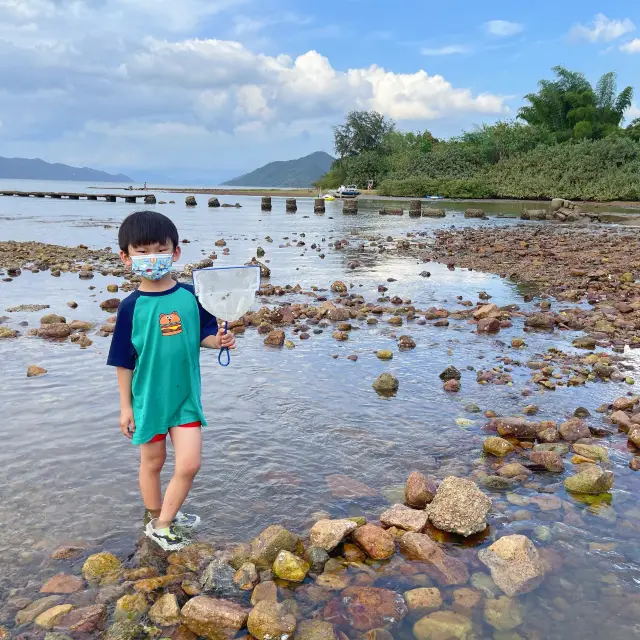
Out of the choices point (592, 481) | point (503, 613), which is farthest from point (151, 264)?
point (592, 481)

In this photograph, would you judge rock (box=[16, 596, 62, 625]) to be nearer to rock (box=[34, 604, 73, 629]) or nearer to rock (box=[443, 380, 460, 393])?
rock (box=[34, 604, 73, 629])

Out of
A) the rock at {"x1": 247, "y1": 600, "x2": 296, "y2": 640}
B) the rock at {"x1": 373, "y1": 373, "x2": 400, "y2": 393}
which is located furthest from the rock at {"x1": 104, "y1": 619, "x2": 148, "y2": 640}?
the rock at {"x1": 373, "y1": 373, "x2": 400, "y2": 393}

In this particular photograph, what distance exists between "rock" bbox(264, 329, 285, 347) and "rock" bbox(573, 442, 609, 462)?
464 cm

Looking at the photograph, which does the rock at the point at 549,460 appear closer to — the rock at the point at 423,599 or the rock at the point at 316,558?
the rock at the point at 423,599

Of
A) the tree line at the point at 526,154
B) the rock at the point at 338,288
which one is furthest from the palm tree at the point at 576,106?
the rock at the point at 338,288

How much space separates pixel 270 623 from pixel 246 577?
44cm

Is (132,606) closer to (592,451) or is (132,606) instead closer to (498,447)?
(498,447)

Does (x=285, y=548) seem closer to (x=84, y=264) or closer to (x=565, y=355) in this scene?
(x=565, y=355)

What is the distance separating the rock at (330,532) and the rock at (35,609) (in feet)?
4.80

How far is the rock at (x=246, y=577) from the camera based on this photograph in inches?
126

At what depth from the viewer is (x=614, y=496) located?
420cm

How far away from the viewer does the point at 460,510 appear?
3756 mm

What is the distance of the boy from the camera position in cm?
338

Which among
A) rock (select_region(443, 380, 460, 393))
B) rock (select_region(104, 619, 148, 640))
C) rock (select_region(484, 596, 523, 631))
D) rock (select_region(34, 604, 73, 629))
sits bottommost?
rock (select_region(484, 596, 523, 631))
